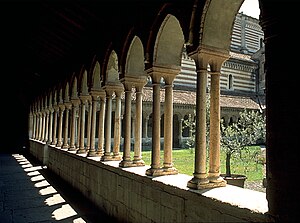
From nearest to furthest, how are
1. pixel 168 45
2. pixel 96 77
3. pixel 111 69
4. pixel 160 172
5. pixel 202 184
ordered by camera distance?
pixel 202 184, pixel 160 172, pixel 168 45, pixel 111 69, pixel 96 77

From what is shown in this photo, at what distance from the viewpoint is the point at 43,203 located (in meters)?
5.88

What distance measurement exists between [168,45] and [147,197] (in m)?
2.16

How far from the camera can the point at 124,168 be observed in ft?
15.6

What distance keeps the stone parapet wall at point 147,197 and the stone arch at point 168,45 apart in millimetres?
1670

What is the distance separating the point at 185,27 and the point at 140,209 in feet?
8.10

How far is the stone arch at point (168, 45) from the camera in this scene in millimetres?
4258

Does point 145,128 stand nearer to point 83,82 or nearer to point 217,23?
point 83,82

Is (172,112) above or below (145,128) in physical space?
above

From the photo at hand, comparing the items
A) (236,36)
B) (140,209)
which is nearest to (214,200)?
(140,209)

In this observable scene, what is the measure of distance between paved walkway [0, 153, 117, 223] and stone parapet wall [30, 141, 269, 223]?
28 centimetres

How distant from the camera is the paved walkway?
4898 millimetres

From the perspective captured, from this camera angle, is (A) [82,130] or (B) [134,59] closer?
(B) [134,59]

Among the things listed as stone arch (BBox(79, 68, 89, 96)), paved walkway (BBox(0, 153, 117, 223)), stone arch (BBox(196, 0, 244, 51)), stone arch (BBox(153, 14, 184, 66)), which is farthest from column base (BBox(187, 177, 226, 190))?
stone arch (BBox(79, 68, 89, 96))

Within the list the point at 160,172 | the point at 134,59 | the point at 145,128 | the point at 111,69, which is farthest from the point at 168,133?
the point at 145,128
